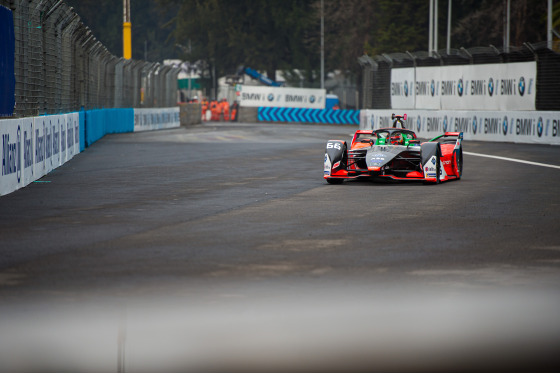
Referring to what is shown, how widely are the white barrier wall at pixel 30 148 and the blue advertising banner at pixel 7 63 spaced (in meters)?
0.27

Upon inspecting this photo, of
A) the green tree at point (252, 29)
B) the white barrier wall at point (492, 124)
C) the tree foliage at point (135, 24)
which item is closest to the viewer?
the white barrier wall at point (492, 124)

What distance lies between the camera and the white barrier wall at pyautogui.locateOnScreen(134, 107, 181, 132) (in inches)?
1683

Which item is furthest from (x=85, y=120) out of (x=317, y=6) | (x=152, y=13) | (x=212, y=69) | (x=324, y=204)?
(x=152, y=13)

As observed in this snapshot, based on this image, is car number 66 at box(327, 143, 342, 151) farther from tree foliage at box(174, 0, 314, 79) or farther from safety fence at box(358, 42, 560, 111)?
tree foliage at box(174, 0, 314, 79)

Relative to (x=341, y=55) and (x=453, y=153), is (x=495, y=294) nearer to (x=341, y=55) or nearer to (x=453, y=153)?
(x=453, y=153)

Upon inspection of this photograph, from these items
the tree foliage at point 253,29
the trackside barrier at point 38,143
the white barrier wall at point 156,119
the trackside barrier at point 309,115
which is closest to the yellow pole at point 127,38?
the white barrier wall at point 156,119

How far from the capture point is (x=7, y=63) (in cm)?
1396

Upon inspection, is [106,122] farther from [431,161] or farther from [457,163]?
[431,161]

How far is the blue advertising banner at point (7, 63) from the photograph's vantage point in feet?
44.6

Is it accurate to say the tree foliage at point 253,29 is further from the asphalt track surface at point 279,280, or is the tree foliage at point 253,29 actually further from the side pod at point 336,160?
the asphalt track surface at point 279,280

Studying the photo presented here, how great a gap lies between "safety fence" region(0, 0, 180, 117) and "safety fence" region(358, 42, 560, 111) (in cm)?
1059

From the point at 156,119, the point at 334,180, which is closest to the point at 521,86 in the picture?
the point at 334,180

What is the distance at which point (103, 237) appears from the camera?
9.46m

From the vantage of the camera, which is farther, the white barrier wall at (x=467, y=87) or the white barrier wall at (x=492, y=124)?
the white barrier wall at (x=467, y=87)
